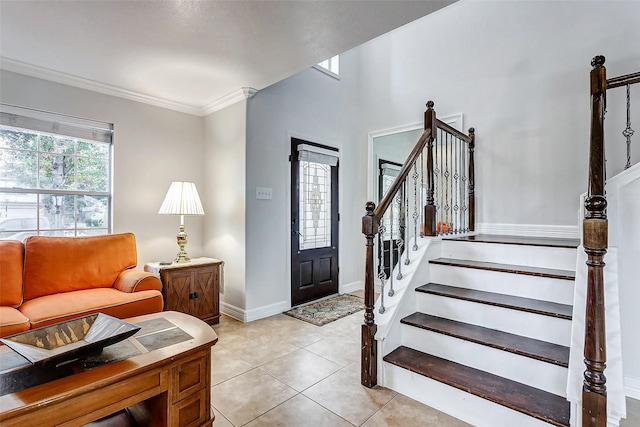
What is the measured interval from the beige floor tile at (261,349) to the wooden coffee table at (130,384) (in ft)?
2.93

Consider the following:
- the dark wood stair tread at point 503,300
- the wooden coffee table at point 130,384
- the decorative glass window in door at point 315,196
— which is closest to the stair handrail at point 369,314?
the dark wood stair tread at point 503,300

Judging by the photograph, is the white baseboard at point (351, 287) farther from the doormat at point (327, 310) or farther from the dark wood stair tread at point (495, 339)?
the dark wood stair tread at point (495, 339)

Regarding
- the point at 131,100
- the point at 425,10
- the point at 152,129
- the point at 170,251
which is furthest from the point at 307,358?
the point at 131,100

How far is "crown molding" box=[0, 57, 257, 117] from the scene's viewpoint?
8.82ft

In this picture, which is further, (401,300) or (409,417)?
(401,300)

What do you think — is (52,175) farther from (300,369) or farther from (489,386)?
(489,386)

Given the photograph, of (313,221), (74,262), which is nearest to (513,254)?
(313,221)

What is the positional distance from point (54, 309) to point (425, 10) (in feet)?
10.3

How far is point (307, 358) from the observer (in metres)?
2.49

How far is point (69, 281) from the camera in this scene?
2646 millimetres

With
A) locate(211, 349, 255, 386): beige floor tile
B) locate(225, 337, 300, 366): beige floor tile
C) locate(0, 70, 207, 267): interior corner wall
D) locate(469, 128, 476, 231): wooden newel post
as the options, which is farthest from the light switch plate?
locate(469, 128, 476, 231): wooden newel post

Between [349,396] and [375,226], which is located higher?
[375,226]

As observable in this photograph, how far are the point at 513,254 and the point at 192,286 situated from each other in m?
2.86

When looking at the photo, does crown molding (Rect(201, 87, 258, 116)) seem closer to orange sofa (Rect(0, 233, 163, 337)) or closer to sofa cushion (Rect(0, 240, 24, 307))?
orange sofa (Rect(0, 233, 163, 337))
